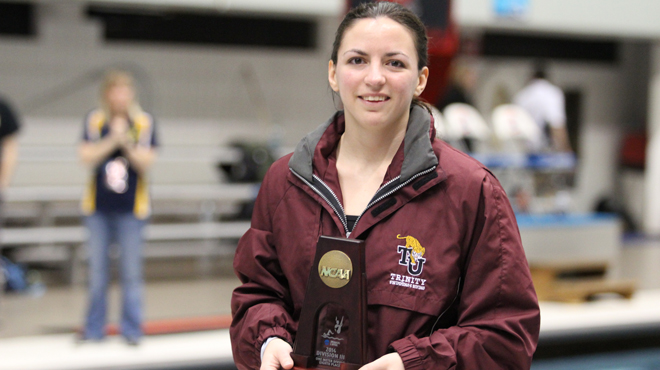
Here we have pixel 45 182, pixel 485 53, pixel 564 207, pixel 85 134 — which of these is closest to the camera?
pixel 85 134

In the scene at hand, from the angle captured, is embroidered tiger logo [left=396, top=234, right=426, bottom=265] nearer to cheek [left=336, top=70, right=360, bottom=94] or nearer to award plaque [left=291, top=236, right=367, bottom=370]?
award plaque [left=291, top=236, right=367, bottom=370]

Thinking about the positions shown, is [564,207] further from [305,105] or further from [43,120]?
[43,120]

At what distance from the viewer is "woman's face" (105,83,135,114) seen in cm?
423

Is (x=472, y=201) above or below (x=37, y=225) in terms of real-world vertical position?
above

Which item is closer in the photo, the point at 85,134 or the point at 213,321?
the point at 85,134

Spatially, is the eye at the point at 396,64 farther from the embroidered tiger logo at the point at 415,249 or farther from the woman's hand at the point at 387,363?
the woman's hand at the point at 387,363

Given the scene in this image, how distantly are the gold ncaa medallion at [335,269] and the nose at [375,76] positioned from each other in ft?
1.09

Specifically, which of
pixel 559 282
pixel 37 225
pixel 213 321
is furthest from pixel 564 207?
pixel 37 225

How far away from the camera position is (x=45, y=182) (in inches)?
295

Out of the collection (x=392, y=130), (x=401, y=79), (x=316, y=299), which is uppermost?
(x=401, y=79)

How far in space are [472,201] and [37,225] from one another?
630 centimetres

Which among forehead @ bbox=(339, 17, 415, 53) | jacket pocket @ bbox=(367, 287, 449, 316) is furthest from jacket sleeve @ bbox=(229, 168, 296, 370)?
forehead @ bbox=(339, 17, 415, 53)

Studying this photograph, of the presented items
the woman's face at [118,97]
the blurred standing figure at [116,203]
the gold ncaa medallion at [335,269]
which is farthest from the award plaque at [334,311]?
the woman's face at [118,97]

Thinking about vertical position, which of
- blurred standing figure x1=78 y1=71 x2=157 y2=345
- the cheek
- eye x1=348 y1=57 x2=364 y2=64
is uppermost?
eye x1=348 y1=57 x2=364 y2=64
